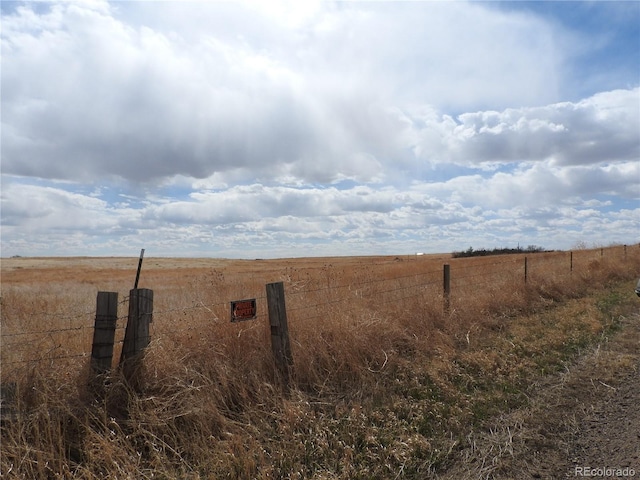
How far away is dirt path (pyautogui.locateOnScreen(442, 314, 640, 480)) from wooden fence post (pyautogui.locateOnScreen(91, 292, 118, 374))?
349cm

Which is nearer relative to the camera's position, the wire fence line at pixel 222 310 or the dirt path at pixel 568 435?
the dirt path at pixel 568 435

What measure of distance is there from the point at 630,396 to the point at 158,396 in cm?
538

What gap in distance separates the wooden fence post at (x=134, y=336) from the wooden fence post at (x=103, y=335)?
17 cm

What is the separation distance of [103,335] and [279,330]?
1.96 meters

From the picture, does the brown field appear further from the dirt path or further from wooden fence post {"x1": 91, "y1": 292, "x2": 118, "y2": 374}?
the dirt path

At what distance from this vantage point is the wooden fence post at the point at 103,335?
4.73 meters

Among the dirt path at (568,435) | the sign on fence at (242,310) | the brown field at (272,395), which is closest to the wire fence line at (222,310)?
the brown field at (272,395)

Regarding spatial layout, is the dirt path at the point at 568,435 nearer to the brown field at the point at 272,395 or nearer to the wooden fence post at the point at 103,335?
the brown field at the point at 272,395

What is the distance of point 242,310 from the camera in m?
5.55

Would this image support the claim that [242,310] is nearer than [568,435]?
No

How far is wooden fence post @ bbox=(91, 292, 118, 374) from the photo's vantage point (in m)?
4.73

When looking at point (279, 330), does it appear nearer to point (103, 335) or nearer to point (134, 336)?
point (134, 336)

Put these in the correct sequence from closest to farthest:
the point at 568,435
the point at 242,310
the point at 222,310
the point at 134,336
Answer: the point at 568,435
the point at 134,336
the point at 242,310
the point at 222,310

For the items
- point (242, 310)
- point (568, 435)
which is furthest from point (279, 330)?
point (568, 435)
